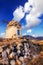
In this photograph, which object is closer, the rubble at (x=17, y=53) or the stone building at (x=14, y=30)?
the rubble at (x=17, y=53)

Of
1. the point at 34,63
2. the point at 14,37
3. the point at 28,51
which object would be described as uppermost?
the point at 14,37

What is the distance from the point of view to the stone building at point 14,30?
35.9 metres

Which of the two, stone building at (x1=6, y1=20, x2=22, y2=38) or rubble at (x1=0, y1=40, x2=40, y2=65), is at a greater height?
stone building at (x1=6, y1=20, x2=22, y2=38)

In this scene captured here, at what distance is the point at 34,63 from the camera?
88.2ft

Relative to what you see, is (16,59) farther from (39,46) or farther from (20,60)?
(39,46)

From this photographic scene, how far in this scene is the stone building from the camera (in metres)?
35.9

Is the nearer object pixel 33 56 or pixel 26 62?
pixel 26 62

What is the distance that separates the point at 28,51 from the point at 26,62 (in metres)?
2.95

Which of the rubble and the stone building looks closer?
the rubble

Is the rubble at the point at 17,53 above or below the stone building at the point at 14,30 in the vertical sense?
below

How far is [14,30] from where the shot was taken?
36.0 m

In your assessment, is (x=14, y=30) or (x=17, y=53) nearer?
(x=17, y=53)

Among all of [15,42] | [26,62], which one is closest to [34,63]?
[26,62]

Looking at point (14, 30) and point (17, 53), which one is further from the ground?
point (14, 30)
